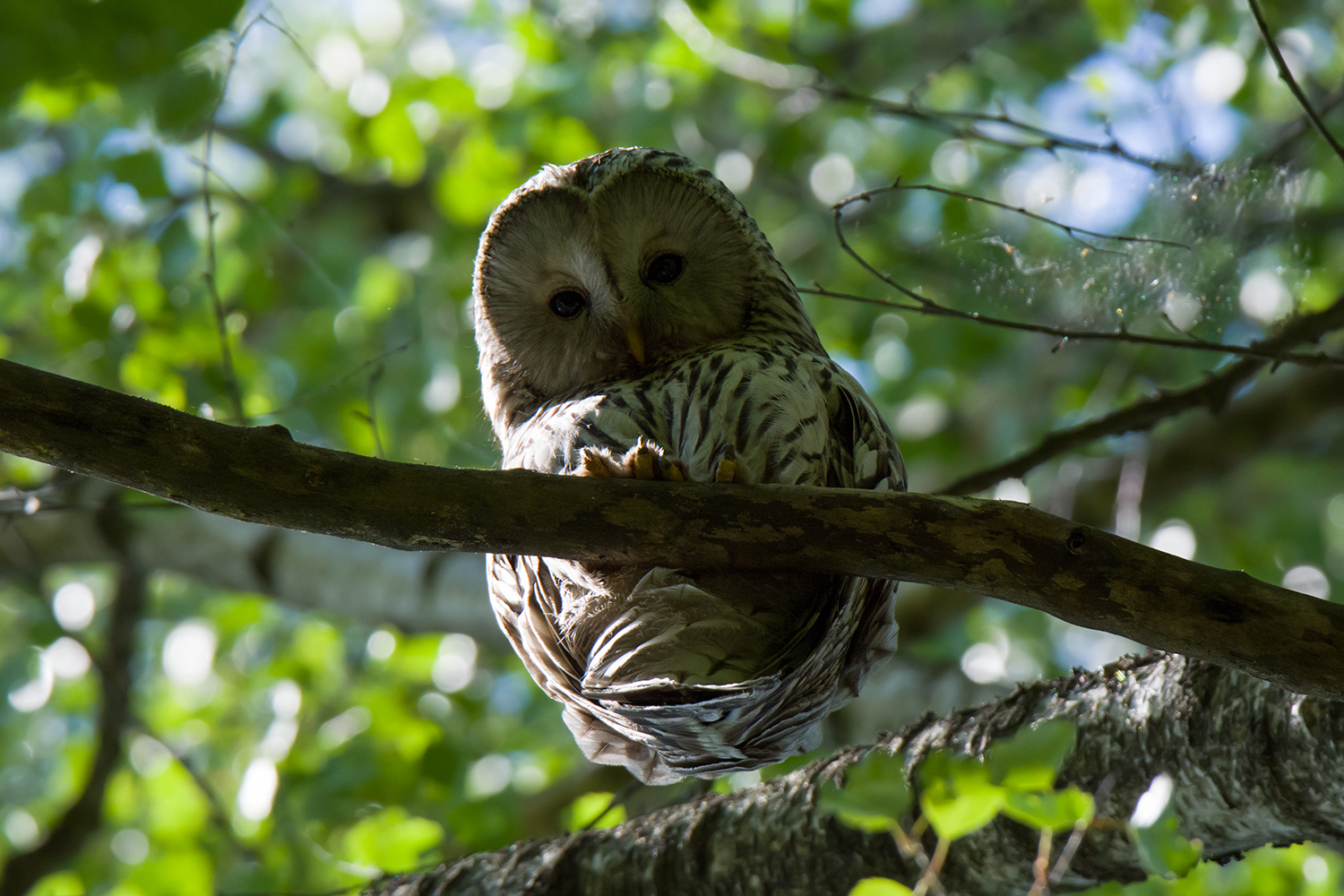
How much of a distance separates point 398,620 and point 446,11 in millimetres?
4872

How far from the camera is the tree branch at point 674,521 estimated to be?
1.56 metres

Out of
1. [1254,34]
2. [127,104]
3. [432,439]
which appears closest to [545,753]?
[432,439]

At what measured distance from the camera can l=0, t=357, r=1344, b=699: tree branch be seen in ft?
5.12

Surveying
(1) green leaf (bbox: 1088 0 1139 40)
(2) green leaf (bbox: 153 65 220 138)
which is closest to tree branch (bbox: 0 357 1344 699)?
(2) green leaf (bbox: 153 65 220 138)

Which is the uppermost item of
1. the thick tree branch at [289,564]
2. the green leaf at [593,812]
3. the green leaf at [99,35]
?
the green leaf at [99,35]

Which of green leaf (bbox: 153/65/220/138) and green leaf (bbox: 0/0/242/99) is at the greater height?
green leaf (bbox: 0/0/242/99)

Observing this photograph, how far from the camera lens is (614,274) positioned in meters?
2.47

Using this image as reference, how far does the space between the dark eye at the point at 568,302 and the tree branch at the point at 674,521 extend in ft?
3.21

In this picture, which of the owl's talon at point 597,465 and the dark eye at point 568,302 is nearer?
the owl's talon at point 597,465

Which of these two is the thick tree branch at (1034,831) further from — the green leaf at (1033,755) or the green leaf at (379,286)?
the green leaf at (379,286)

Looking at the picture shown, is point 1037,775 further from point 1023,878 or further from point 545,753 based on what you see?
point 545,753

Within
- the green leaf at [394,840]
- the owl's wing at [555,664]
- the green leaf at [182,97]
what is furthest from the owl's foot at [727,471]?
the green leaf at [182,97]

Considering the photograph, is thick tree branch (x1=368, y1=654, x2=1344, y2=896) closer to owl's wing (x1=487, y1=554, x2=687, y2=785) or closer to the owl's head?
owl's wing (x1=487, y1=554, x2=687, y2=785)

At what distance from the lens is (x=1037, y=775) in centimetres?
124
